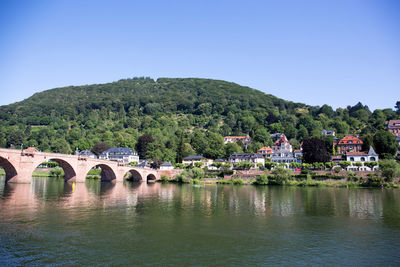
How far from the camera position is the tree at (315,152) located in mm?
92431

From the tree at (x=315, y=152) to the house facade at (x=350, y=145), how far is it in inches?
832

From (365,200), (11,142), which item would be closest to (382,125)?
(365,200)

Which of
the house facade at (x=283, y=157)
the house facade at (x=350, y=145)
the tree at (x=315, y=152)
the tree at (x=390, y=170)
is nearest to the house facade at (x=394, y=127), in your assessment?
the house facade at (x=350, y=145)

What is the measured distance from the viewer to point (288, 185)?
79.4 meters

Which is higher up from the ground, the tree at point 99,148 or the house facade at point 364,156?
the tree at point 99,148

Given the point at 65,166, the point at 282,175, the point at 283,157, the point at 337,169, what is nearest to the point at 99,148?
the point at 65,166

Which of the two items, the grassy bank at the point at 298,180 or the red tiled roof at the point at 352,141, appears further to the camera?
the red tiled roof at the point at 352,141

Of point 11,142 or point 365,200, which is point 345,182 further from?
point 11,142

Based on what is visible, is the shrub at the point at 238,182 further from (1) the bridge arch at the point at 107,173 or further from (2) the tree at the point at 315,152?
(1) the bridge arch at the point at 107,173

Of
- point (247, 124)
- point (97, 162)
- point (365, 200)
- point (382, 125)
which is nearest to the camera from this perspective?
point (365, 200)

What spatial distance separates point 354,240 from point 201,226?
1304 centimetres

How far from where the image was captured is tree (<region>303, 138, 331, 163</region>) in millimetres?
92431

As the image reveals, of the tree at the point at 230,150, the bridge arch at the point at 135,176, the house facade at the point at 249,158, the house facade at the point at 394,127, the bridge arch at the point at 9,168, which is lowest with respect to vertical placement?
the bridge arch at the point at 135,176

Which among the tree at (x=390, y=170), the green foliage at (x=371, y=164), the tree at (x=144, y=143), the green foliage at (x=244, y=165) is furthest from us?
the tree at (x=144, y=143)
